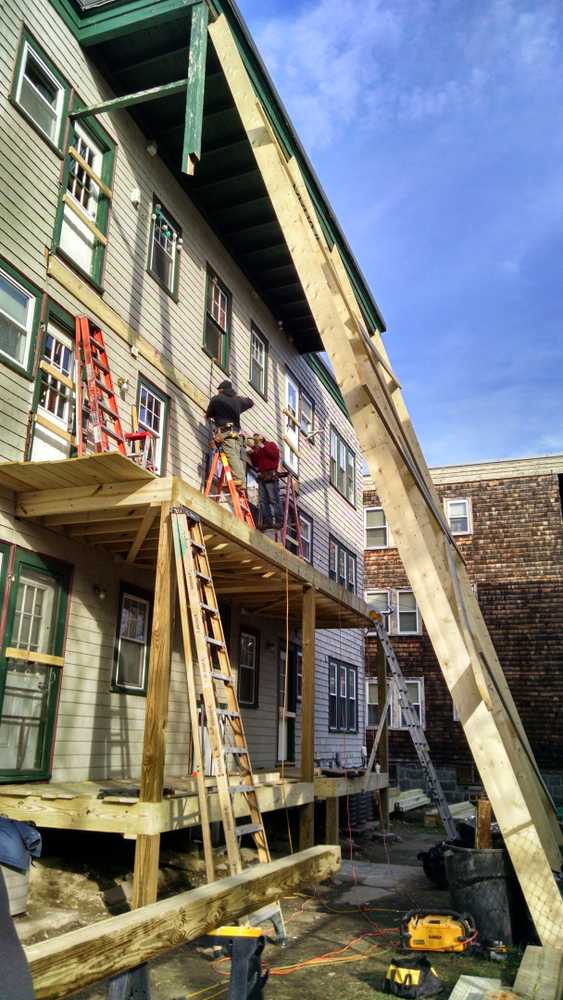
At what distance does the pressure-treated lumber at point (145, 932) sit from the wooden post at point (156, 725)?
3182 millimetres

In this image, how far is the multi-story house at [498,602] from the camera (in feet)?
74.4

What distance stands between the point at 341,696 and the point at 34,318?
13.5 m

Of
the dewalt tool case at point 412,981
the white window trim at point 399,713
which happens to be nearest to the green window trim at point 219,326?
the dewalt tool case at point 412,981

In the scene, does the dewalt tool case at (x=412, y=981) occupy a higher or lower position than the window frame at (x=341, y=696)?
lower

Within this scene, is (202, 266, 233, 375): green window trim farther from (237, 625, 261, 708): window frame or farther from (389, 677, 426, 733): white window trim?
(389, 677, 426, 733): white window trim

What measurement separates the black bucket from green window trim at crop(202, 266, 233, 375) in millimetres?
9000

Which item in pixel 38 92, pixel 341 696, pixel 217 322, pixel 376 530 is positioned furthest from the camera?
pixel 376 530

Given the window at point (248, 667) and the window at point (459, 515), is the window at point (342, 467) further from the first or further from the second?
the window at point (248, 667)

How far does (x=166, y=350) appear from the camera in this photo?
11531 millimetres

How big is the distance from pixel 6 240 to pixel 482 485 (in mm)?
20230

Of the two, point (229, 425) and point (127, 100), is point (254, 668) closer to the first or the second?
point (229, 425)

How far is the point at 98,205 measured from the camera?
10.3 metres

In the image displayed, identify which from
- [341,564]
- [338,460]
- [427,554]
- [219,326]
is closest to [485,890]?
[427,554]

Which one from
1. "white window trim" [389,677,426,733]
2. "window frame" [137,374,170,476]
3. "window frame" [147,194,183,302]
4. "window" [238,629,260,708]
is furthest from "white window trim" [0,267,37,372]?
"white window trim" [389,677,426,733]
